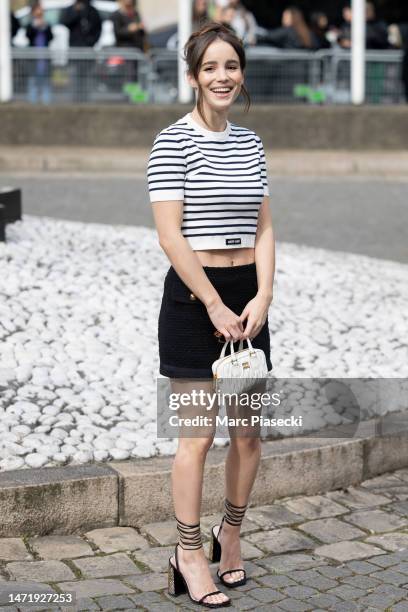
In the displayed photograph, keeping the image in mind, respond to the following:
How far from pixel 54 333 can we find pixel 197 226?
91.7 inches

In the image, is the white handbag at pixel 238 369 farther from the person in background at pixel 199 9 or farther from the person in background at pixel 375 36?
the person in background at pixel 375 36

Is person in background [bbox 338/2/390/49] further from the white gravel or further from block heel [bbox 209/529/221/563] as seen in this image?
block heel [bbox 209/529/221/563]

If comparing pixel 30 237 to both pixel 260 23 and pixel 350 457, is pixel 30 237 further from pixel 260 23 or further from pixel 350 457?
pixel 260 23

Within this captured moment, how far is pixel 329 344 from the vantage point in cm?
662

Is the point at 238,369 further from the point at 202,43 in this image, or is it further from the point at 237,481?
the point at 202,43

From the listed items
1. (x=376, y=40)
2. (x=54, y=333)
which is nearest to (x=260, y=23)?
(x=376, y=40)

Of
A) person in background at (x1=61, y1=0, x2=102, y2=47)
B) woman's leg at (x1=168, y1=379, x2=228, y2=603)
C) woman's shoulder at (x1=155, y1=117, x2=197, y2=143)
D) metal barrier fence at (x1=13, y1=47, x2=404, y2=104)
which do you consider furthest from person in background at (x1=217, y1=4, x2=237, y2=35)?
woman's leg at (x1=168, y1=379, x2=228, y2=603)

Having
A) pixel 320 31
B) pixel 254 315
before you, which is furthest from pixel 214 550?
pixel 320 31

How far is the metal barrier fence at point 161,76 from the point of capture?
16.6m

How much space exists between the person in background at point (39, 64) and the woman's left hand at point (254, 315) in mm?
13168

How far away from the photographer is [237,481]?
14.0ft

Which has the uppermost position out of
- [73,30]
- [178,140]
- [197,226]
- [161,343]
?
[73,30]

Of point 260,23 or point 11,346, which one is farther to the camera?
point 260,23

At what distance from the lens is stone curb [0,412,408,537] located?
4590 mm
